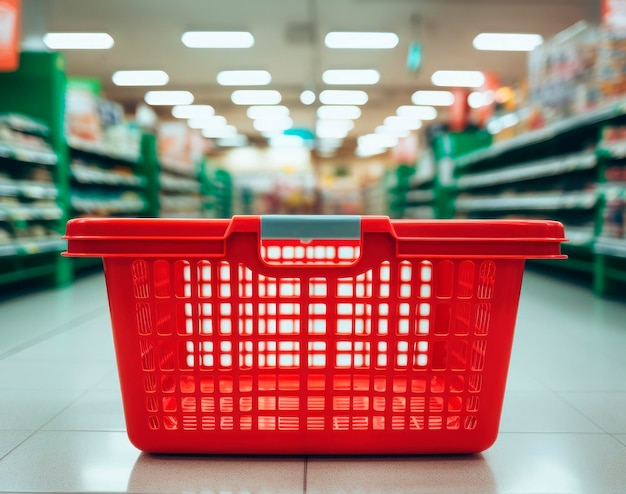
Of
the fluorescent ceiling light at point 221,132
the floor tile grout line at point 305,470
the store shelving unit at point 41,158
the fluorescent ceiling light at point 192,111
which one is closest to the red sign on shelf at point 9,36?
the store shelving unit at point 41,158

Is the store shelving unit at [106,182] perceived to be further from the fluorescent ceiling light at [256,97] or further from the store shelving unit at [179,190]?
the fluorescent ceiling light at [256,97]

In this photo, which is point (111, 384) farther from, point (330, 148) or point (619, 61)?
point (330, 148)

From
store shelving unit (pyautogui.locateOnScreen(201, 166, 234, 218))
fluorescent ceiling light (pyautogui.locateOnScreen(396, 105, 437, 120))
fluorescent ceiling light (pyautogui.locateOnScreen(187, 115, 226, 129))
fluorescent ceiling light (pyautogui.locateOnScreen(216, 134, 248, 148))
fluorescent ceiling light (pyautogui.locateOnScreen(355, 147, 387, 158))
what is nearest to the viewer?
store shelving unit (pyautogui.locateOnScreen(201, 166, 234, 218))

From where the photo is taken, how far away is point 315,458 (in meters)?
1.05

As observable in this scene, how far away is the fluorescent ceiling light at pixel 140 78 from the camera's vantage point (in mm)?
10789

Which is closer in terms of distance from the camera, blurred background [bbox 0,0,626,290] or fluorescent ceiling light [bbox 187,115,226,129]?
blurred background [bbox 0,0,626,290]

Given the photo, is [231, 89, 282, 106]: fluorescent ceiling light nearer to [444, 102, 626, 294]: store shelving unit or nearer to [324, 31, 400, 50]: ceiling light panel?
[324, 31, 400, 50]: ceiling light panel

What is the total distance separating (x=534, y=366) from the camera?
5.90 ft

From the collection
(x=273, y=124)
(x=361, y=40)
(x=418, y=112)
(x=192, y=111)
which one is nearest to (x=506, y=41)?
(x=361, y=40)

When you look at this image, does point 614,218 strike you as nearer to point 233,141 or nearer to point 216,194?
point 216,194

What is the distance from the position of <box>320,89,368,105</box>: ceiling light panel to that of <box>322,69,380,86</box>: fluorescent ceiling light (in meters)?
0.87

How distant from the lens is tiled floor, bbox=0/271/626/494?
958mm

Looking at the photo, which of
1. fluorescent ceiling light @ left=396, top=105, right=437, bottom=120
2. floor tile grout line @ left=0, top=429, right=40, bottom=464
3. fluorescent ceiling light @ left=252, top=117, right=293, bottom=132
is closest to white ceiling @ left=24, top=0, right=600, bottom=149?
fluorescent ceiling light @ left=396, top=105, right=437, bottom=120

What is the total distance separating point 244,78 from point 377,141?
9923 mm
